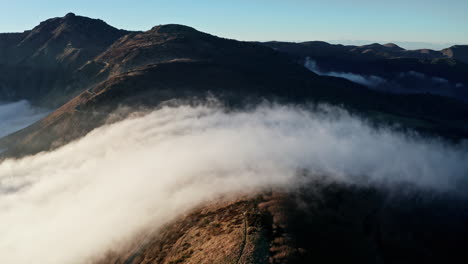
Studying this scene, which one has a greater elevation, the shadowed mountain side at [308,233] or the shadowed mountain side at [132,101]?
the shadowed mountain side at [132,101]

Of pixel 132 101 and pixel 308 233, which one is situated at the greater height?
pixel 132 101

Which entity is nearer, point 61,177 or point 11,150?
point 61,177

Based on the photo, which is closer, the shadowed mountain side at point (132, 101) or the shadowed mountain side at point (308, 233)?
the shadowed mountain side at point (308, 233)

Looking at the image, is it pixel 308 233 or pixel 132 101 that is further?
pixel 132 101

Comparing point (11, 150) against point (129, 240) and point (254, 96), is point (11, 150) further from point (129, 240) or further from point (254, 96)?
point (254, 96)

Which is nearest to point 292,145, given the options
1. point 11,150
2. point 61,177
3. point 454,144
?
point 454,144

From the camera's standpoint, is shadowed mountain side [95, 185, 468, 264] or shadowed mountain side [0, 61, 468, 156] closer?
shadowed mountain side [95, 185, 468, 264]

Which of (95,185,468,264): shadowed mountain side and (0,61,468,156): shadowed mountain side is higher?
(0,61,468,156): shadowed mountain side

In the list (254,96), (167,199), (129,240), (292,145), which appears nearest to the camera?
(129,240)
